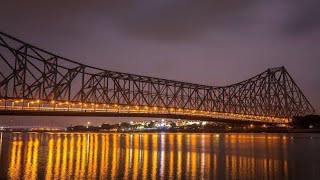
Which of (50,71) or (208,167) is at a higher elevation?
(50,71)

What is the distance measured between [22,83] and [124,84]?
38729mm

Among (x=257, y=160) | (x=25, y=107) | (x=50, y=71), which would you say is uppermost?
(x=50, y=71)

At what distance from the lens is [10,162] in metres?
29.5

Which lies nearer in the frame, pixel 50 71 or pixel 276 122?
pixel 50 71

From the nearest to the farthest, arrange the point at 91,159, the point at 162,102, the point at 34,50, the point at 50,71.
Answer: the point at 91,159 < the point at 34,50 < the point at 50,71 < the point at 162,102

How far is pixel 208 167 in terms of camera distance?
1096 inches

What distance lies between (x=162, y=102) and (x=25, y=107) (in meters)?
49.7

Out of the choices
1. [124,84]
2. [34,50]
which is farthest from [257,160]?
[124,84]

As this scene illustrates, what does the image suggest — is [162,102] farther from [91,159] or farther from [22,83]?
[91,159]

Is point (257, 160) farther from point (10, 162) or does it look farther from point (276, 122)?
point (276, 122)

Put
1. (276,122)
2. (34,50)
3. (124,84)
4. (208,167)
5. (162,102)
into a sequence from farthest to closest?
(276,122)
(162,102)
(124,84)
(34,50)
(208,167)

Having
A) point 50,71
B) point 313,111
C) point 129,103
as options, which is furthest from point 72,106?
point 313,111

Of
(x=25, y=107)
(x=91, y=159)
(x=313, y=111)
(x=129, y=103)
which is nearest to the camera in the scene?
(x=91, y=159)

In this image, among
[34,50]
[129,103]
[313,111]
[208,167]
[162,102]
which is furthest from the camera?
[313,111]
